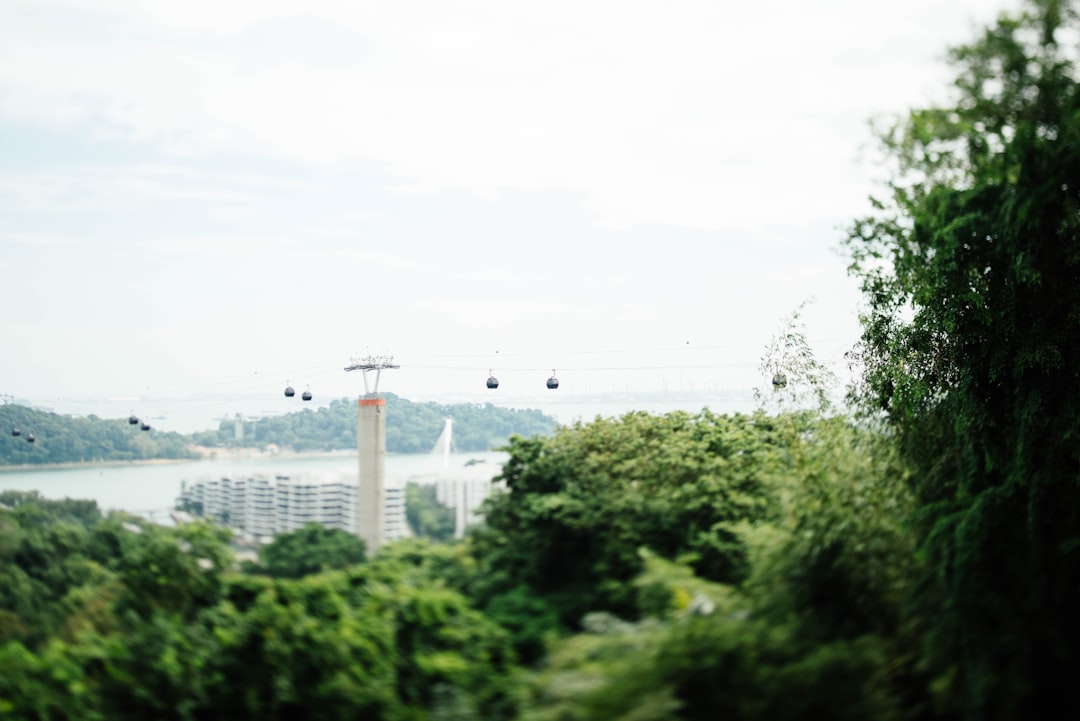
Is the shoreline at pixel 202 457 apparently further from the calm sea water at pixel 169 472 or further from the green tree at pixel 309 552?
the green tree at pixel 309 552

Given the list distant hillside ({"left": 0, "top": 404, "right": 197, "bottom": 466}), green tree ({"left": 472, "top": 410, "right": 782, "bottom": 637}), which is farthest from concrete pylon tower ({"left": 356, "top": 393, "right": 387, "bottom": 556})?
distant hillside ({"left": 0, "top": 404, "right": 197, "bottom": 466})

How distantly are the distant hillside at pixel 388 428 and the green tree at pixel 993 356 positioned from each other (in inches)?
93.1

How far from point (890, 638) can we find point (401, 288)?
6086 mm

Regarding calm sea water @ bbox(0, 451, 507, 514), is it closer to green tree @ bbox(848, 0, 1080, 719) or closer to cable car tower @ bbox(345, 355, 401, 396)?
cable car tower @ bbox(345, 355, 401, 396)

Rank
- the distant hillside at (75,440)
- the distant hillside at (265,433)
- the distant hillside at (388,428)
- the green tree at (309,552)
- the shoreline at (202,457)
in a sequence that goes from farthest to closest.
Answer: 1. the distant hillside at (388,428)
2. the distant hillside at (265,433)
3. the distant hillside at (75,440)
4. the shoreline at (202,457)
5. the green tree at (309,552)

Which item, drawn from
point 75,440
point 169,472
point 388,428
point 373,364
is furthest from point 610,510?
point 75,440

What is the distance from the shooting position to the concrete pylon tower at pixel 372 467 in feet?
15.8

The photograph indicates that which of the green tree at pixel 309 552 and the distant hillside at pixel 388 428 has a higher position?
the distant hillside at pixel 388 428

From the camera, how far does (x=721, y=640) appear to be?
9.97ft

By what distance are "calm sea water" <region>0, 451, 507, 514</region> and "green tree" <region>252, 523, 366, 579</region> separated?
1.55 feet

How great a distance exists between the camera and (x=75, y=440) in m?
5.85

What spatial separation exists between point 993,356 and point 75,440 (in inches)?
223

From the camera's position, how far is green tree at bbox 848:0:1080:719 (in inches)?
135

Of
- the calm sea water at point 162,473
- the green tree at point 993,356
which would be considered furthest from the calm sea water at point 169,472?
the green tree at point 993,356
